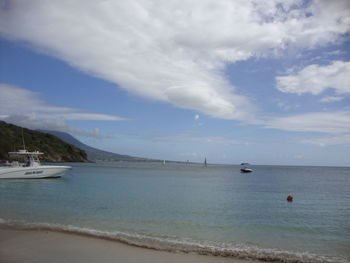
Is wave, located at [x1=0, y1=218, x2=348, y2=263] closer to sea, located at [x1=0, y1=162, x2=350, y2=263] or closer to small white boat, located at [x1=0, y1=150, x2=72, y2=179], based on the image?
sea, located at [x1=0, y1=162, x2=350, y2=263]

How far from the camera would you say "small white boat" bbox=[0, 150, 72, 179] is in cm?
4394

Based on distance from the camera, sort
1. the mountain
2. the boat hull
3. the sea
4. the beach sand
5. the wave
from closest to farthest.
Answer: the beach sand, the wave, the sea, the boat hull, the mountain

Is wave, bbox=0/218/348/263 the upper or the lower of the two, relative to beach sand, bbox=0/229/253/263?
lower

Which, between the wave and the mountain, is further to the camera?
the mountain

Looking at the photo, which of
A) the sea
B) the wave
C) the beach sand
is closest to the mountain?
the sea

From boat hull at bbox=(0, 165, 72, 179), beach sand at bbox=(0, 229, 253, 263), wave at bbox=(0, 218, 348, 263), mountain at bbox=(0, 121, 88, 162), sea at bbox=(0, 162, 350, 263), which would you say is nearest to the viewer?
beach sand at bbox=(0, 229, 253, 263)

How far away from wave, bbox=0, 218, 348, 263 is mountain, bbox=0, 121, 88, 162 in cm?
11075

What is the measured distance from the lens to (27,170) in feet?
147

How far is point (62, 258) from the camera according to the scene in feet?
31.8

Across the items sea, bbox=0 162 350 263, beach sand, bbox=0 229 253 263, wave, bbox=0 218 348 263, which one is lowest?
sea, bbox=0 162 350 263

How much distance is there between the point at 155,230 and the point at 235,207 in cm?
1094

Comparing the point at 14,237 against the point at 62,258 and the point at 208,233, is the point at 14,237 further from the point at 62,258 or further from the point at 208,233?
the point at 208,233

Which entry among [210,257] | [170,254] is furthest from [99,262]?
[210,257]

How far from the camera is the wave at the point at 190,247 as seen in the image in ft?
35.0
